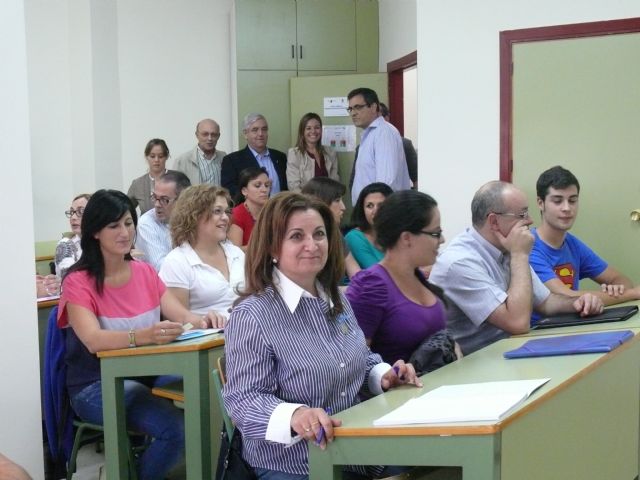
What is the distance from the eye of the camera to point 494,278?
3355 mm

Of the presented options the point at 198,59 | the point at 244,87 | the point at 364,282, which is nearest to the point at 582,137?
the point at 364,282

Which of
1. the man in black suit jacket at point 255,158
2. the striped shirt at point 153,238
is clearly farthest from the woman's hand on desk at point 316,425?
the man in black suit jacket at point 255,158

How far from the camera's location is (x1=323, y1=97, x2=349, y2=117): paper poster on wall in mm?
7535

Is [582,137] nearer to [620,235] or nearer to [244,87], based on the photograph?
[620,235]

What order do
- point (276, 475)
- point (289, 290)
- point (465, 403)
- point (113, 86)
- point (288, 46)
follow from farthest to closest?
point (113, 86) < point (288, 46) < point (289, 290) < point (276, 475) < point (465, 403)

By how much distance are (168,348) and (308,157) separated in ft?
14.3

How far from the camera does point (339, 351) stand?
2.36 metres

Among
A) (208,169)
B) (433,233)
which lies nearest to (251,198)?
(208,169)

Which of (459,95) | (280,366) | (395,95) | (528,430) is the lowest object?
(528,430)

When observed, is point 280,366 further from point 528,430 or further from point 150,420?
point 150,420

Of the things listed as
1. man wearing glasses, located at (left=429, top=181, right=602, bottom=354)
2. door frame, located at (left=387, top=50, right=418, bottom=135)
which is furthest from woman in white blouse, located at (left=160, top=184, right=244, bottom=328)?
door frame, located at (left=387, top=50, right=418, bottom=135)

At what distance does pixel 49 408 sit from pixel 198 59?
5251mm

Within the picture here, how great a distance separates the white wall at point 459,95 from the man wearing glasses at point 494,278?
2010 mm

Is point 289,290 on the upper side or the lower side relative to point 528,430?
upper
